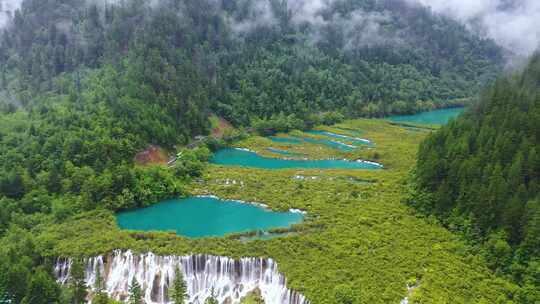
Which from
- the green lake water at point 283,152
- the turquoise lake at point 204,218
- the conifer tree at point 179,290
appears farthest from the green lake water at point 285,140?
the conifer tree at point 179,290

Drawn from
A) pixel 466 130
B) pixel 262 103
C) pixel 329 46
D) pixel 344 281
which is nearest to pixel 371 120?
pixel 262 103

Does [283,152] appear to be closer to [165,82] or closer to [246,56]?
[165,82]

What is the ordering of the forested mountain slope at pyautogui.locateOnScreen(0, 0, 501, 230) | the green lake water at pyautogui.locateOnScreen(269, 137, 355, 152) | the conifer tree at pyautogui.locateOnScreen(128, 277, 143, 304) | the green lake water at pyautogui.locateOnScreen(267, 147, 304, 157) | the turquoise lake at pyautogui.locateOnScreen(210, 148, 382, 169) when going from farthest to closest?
the green lake water at pyautogui.locateOnScreen(269, 137, 355, 152)
the green lake water at pyautogui.locateOnScreen(267, 147, 304, 157)
the turquoise lake at pyautogui.locateOnScreen(210, 148, 382, 169)
the forested mountain slope at pyautogui.locateOnScreen(0, 0, 501, 230)
the conifer tree at pyautogui.locateOnScreen(128, 277, 143, 304)

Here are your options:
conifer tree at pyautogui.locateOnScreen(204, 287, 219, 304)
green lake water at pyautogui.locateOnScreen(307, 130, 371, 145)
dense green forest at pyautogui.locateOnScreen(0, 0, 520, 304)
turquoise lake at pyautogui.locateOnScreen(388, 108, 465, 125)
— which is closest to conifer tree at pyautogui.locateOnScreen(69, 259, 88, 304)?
dense green forest at pyautogui.locateOnScreen(0, 0, 520, 304)

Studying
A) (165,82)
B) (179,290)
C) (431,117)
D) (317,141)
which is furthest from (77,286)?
(431,117)

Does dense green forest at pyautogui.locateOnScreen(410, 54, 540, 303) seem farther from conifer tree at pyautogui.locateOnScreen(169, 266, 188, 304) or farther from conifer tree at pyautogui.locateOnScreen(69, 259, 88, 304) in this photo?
conifer tree at pyautogui.locateOnScreen(69, 259, 88, 304)
